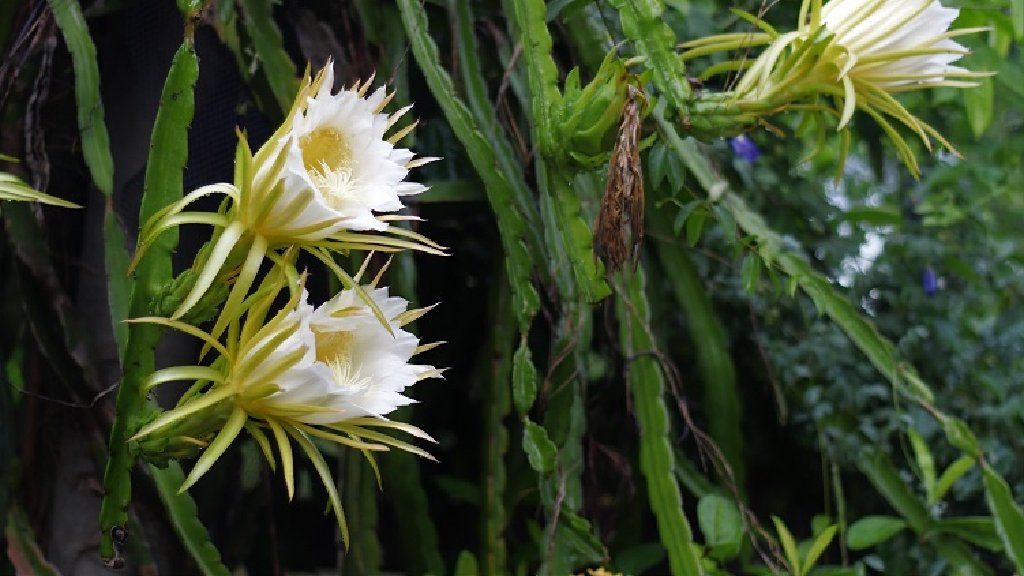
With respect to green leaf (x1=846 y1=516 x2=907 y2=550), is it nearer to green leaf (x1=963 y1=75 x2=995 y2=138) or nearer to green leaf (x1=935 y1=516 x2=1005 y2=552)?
green leaf (x1=935 y1=516 x2=1005 y2=552)

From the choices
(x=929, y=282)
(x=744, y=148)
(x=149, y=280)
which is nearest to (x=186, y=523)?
(x=149, y=280)

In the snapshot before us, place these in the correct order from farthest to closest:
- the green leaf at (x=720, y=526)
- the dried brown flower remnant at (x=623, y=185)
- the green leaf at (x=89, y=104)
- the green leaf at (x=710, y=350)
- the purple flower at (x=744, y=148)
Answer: the purple flower at (x=744, y=148) < the green leaf at (x=710, y=350) < the green leaf at (x=720, y=526) < the green leaf at (x=89, y=104) < the dried brown flower remnant at (x=623, y=185)

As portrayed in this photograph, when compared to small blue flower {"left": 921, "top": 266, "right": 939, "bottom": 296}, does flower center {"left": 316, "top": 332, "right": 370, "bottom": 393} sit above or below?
below

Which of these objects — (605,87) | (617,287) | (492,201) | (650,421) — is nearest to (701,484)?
(650,421)

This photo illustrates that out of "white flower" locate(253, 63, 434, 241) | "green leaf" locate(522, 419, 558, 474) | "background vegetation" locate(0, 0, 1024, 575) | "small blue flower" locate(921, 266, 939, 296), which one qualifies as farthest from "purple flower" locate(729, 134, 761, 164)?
"white flower" locate(253, 63, 434, 241)

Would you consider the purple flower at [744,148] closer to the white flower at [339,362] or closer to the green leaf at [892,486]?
the green leaf at [892,486]

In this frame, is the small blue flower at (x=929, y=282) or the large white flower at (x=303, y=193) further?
the small blue flower at (x=929, y=282)

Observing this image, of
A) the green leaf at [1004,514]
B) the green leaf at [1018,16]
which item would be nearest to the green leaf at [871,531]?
the green leaf at [1004,514]
